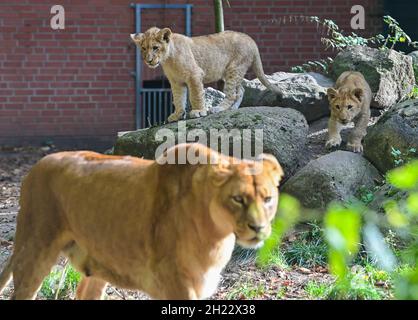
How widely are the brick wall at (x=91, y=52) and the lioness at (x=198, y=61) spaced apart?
3.92 metres

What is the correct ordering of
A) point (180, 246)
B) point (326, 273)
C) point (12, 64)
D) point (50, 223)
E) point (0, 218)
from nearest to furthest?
→ 1. point (180, 246)
2. point (50, 223)
3. point (326, 273)
4. point (0, 218)
5. point (12, 64)

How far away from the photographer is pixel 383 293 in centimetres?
554

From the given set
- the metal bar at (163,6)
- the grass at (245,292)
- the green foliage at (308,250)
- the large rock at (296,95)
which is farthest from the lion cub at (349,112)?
the metal bar at (163,6)

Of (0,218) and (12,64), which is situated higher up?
(12,64)

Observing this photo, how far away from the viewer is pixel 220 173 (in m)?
3.66

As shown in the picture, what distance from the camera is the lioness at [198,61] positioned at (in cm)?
823

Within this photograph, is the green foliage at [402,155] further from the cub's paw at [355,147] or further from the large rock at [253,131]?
the large rock at [253,131]

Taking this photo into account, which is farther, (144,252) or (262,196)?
(144,252)

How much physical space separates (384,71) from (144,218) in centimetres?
Result: 602

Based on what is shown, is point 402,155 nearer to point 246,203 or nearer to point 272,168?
point 272,168

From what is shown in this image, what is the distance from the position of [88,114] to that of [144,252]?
9.34 meters

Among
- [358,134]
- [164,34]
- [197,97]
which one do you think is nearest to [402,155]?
[358,134]

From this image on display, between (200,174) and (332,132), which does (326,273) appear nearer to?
(332,132)
